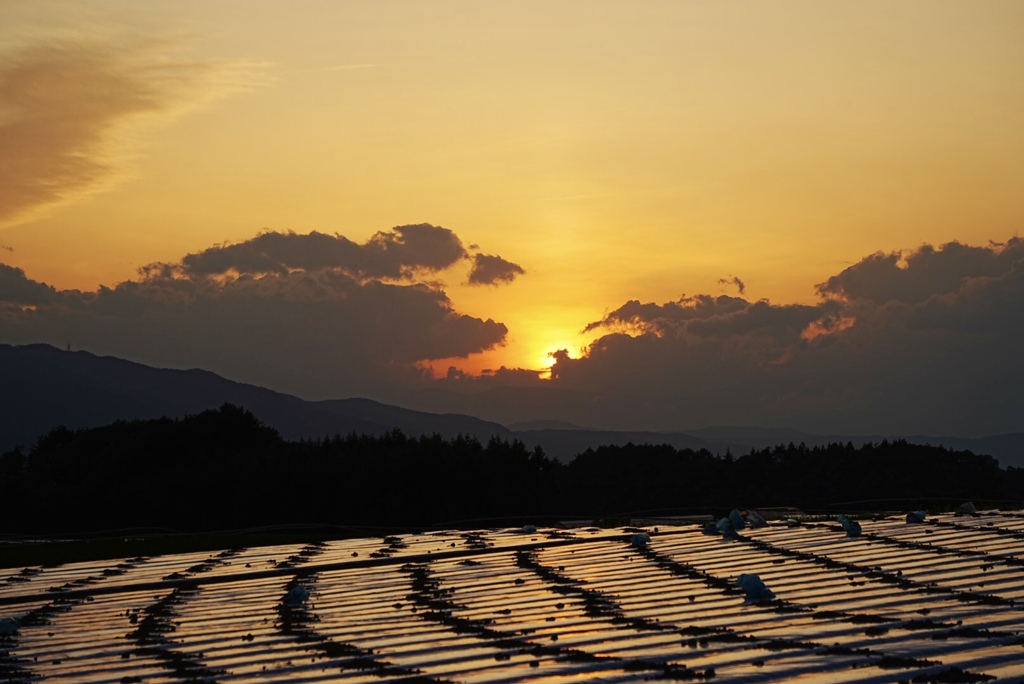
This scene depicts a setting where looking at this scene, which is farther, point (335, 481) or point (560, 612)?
point (335, 481)

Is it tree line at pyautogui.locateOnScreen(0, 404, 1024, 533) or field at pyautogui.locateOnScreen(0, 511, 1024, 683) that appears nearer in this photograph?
field at pyautogui.locateOnScreen(0, 511, 1024, 683)

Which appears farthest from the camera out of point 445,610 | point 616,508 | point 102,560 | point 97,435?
point 616,508

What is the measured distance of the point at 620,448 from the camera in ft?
369

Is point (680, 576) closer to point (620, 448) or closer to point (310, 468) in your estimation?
point (310, 468)

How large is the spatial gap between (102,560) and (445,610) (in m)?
19.0

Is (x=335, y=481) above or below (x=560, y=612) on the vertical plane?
above

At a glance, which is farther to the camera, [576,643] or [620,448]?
[620,448]

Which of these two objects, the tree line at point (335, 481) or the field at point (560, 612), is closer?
the field at point (560, 612)

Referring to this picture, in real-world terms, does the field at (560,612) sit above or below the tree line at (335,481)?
below

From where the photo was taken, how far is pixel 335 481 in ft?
250

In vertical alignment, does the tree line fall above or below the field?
above

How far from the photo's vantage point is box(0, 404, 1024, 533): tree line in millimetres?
75250

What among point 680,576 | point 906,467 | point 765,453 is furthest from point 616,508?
point 680,576

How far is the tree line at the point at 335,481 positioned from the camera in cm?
7525
